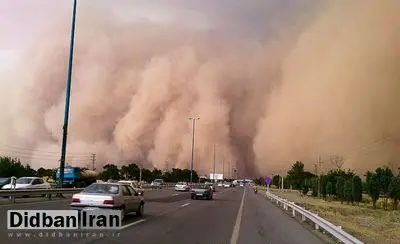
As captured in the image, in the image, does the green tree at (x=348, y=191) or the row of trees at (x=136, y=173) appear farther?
the row of trees at (x=136, y=173)

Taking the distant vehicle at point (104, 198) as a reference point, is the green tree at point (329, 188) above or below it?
below

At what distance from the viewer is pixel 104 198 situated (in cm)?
1498

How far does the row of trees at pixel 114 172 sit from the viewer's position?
76812mm

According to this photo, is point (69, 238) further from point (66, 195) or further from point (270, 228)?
point (66, 195)

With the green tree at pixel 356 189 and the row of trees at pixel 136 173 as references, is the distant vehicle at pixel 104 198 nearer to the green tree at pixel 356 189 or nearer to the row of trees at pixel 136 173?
the green tree at pixel 356 189

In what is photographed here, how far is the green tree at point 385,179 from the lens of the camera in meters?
51.8

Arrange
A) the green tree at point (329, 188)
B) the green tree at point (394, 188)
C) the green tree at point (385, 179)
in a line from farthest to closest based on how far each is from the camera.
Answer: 1. the green tree at point (329, 188)
2. the green tree at point (385, 179)
3. the green tree at point (394, 188)

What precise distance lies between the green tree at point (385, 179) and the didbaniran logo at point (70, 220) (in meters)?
42.1

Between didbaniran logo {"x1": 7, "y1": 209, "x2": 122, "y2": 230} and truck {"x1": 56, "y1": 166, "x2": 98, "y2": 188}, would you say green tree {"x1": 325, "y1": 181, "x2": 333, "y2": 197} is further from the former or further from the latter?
didbaniran logo {"x1": 7, "y1": 209, "x2": 122, "y2": 230}

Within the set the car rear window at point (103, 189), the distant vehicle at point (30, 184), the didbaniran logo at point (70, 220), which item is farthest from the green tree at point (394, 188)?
the didbaniran logo at point (70, 220)

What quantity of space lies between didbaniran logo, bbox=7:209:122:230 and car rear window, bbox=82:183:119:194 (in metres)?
0.76

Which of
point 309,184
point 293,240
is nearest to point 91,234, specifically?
point 293,240

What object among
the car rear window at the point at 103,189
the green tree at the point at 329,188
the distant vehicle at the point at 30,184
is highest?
the car rear window at the point at 103,189

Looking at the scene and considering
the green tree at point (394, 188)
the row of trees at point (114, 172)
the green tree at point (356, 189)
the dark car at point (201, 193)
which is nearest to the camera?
the dark car at point (201, 193)
